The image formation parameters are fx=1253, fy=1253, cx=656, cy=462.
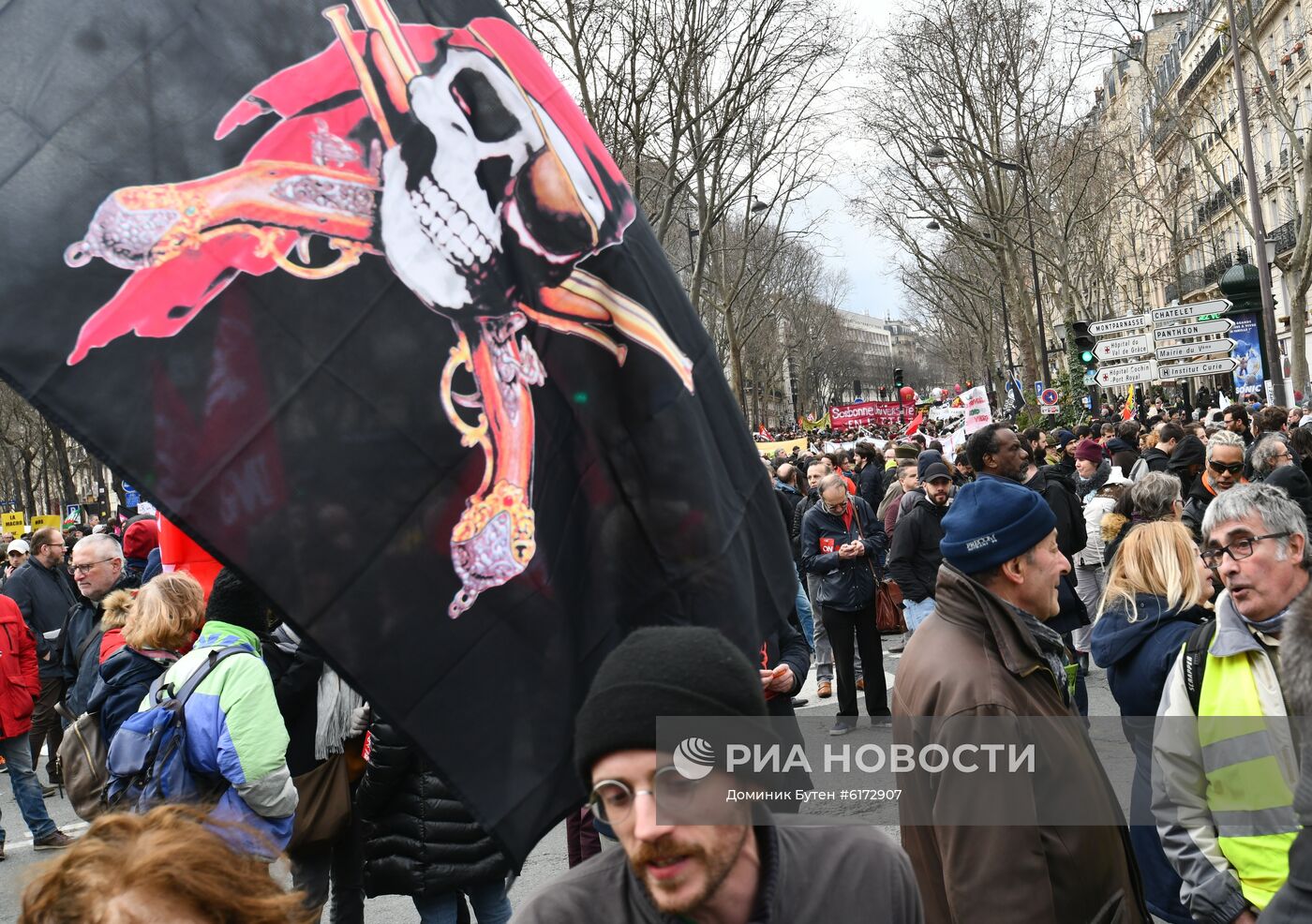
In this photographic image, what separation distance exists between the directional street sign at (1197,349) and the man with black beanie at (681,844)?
17173mm

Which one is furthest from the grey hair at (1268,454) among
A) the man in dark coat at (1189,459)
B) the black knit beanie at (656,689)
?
the black knit beanie at (656,689)

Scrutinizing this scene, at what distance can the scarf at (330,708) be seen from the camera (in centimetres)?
441

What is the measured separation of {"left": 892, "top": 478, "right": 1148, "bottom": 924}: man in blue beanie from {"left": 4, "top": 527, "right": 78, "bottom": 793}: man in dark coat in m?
8.08

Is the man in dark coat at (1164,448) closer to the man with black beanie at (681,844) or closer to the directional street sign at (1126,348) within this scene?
the directional street sign at (1126,348)

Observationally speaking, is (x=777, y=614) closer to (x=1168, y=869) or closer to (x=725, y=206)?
(x=1168, y=869)

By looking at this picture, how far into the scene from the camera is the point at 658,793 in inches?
61.4

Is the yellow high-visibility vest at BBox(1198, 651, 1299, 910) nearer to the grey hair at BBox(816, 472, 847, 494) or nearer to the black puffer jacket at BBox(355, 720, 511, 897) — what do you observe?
the black puffer jacket at BBox(355, 720, 511, 897)

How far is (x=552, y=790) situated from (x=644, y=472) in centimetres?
63

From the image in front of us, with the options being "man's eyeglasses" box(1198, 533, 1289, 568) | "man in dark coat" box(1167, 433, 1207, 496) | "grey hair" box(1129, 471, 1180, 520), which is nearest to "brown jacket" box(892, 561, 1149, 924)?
"man's eyeglasses" box(1198, 533, 1289, 568)

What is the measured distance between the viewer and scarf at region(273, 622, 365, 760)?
4414 mm

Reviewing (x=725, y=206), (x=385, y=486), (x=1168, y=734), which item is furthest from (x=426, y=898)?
(x=725, y=206)

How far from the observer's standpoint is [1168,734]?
3225 millimetres

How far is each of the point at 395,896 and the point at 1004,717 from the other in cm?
424

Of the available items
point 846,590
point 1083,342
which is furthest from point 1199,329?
point 846,590
